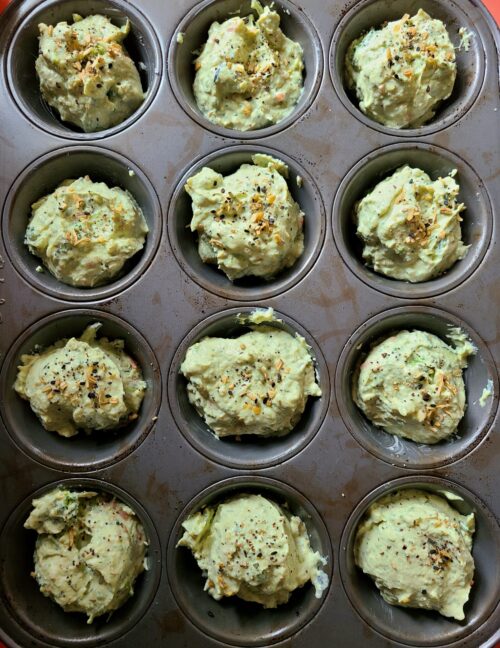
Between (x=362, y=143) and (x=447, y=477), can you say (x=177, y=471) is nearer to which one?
(x=447, y=477)

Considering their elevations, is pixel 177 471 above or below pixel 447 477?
below

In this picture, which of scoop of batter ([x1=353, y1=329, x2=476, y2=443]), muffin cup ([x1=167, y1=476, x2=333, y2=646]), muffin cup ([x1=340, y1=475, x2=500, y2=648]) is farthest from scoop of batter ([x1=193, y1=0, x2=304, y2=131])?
muffin cup ([x1=340, y1=475, x2=500, y2=648])

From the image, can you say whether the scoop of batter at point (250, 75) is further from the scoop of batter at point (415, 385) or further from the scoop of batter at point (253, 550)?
the scoop of batter at point (253, 550)

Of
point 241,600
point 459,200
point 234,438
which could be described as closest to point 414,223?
point 459,200

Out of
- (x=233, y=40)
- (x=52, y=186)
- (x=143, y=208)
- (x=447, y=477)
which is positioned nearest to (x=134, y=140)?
(x=143, y=208)

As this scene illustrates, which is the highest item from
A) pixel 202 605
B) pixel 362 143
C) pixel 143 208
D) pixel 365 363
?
pixel 362 143

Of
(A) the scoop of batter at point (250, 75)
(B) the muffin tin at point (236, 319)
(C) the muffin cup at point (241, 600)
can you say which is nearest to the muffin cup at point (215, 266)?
(B) the muffin tin at point (236, 319)

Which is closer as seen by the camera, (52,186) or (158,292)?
(158,292)
